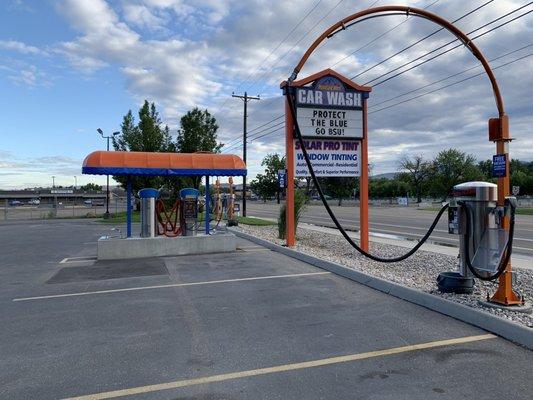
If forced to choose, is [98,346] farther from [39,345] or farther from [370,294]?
[370,294]

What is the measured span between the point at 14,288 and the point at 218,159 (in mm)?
6505

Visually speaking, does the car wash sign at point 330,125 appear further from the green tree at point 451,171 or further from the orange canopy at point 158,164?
the green tree at point 451,171

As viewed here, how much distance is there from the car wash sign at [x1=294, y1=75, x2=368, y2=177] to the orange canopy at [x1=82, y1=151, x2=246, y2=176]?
2.04 m

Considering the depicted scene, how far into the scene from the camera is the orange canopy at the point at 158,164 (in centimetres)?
1227

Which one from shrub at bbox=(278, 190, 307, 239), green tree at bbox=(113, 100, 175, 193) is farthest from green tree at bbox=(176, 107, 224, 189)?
shrub at bbox=(278, 190, 307, 239)

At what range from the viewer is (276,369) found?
4.52 m

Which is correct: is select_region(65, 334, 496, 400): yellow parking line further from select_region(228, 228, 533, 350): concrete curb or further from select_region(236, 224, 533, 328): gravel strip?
select_region(236, 224, 533, 328): gravel strip

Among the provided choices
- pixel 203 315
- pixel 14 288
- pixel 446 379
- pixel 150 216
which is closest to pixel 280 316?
pixel 203 315

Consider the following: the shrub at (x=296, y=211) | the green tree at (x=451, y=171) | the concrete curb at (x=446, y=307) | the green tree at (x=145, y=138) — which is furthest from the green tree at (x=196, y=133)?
the green tree at (x=451, y=171)

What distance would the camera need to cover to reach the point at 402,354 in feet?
15.9

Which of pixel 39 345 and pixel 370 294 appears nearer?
pixel 39 345

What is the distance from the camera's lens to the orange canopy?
483 inches

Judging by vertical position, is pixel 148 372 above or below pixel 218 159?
below

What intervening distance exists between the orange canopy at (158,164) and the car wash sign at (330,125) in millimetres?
2039
